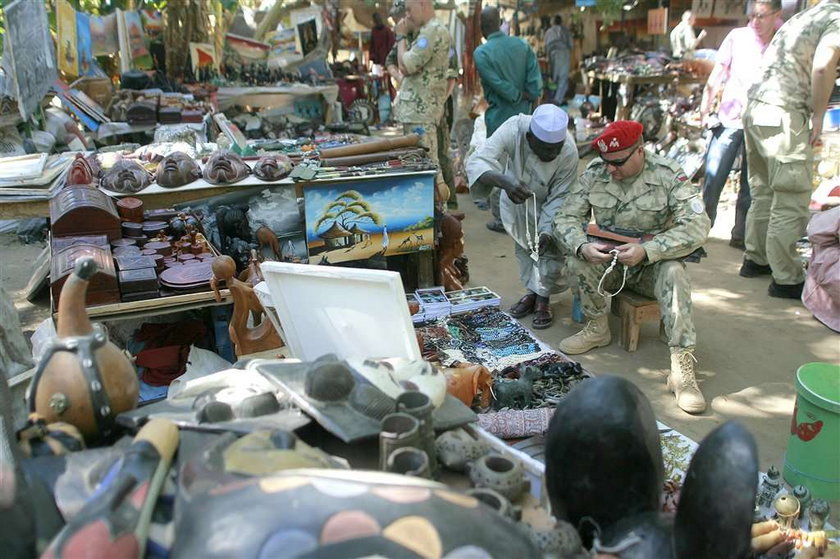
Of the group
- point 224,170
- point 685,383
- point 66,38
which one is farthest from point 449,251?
point 66,38

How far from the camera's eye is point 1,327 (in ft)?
8.86

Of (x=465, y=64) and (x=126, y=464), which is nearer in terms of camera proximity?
(x=126, y=464)

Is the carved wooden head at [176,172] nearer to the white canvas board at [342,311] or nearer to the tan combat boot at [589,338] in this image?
the white canvas board at [342,311]

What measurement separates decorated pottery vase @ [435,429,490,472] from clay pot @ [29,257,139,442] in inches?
30.4

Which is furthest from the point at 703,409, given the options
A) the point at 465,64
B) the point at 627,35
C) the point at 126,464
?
the point at 627,35

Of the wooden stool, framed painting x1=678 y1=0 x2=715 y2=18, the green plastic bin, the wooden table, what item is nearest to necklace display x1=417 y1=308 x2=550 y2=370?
the wooden stool

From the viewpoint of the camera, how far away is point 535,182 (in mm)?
4496

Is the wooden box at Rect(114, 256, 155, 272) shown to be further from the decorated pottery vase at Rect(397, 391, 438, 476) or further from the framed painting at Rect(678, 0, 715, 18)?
the framed painting at Rect(678, 0, 715, 18)

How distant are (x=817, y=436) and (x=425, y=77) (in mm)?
4867

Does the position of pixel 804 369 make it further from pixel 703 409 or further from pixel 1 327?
pixel 1 327

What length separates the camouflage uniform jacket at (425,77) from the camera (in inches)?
247

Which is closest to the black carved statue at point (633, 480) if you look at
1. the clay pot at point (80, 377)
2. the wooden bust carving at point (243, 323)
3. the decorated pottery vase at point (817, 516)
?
the clay pot at point (80, 377)

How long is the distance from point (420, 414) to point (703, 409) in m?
2.41

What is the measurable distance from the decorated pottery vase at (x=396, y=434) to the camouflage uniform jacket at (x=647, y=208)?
8.27 ft
